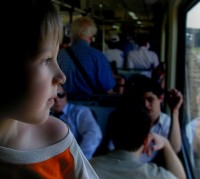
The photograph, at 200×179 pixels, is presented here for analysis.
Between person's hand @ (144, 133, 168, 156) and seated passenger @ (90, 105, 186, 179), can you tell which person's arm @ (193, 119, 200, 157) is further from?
seated passenger @ (90, 105, 186, 179)

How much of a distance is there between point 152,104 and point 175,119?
0.55 feet

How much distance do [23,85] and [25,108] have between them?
27 millimetres

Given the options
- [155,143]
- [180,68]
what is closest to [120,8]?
[180,68]

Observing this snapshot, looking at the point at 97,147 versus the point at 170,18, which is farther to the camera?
the point at 170,18

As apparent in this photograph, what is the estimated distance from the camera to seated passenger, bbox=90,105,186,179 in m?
1.46

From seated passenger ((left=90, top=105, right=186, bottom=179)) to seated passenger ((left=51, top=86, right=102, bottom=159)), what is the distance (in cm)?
74

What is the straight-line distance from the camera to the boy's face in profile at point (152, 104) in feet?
7.56

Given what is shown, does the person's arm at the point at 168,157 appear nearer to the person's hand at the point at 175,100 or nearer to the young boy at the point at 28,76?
the person's hand at the point at 175,100

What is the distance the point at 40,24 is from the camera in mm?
468

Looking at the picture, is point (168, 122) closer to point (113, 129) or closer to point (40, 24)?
point (113, 129)

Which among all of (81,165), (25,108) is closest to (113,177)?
(81,165)

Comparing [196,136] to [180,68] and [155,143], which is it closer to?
[155,143]

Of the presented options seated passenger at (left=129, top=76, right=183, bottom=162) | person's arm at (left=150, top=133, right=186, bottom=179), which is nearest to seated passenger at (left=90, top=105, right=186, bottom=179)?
person's arm at (left=150, top=133, right=186, bottom=179)

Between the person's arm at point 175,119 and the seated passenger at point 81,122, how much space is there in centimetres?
44
